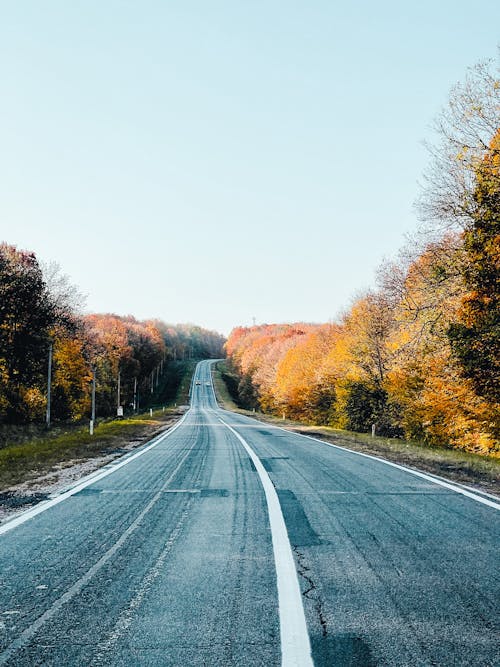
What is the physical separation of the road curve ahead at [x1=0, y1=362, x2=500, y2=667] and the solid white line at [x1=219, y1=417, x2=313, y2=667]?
0.5 inches

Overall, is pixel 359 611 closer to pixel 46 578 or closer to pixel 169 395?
pixel 46 578

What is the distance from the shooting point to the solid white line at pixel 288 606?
100 inches

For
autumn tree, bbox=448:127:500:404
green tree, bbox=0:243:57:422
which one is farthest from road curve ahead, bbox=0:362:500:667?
green tree, bbox=0:243:57:422

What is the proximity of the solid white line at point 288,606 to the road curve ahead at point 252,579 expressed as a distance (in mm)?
13

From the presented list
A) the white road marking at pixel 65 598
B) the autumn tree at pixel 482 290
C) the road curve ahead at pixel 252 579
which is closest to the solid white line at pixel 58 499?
the road curve ahead at pixel 252 579

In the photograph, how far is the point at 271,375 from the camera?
6956 cm

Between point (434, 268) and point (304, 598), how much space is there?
45.7 ft

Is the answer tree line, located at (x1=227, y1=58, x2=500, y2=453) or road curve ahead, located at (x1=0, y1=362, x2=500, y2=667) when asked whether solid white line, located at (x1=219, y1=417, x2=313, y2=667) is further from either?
tree line, located at (x1=227, y1=58, x2=500, y2=453)

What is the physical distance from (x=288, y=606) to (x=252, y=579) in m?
0.59

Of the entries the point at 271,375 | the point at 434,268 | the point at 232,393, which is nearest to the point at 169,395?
the point at 232,393

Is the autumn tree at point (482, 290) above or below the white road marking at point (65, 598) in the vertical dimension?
above

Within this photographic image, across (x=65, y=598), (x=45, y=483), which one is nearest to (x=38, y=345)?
(x=45, y=483)

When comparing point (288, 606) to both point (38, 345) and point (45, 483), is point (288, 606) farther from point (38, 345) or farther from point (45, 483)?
point (38, 345)

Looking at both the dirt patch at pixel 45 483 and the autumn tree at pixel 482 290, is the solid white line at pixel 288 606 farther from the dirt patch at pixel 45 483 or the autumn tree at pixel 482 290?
the autumn tree at pixel 482 290
